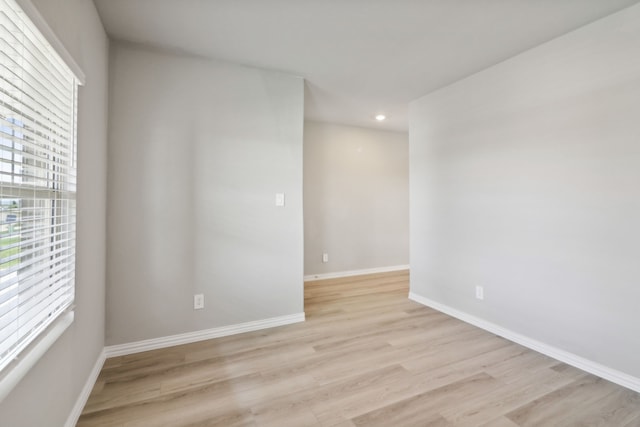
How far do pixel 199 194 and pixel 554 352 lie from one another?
3122 mm

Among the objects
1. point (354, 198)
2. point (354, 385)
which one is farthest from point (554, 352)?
point (354, 198)

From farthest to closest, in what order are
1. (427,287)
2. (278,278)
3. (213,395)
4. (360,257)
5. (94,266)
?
1. (360,257)
2. (427,287)
3. (278,278)
4. (94,266)
5. (213,395)

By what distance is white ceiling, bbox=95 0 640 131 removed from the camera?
70.2 inches

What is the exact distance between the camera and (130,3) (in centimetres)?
176

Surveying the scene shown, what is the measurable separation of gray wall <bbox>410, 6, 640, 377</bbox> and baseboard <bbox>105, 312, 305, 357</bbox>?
5.84ft

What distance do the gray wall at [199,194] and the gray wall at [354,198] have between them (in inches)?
61.7

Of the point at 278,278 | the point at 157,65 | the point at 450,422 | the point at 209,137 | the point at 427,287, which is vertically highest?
the point at 157,65

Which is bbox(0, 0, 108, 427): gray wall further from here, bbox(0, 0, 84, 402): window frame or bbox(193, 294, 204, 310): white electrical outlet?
bbox(193, 294, 204, 310): white electrical outlet

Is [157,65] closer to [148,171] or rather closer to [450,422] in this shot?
[148,171]

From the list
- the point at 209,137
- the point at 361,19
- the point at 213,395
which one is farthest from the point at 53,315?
the point at 361,19

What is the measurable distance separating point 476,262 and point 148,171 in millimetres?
3071

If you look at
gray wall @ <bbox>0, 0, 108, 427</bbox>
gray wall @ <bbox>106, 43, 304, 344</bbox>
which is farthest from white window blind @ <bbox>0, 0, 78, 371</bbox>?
gray wall @ <bbox>106, 43, 304, 344</bbox>

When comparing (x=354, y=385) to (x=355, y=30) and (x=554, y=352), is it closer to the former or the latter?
(x=554, y=352)

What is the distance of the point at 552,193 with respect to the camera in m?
2.15
